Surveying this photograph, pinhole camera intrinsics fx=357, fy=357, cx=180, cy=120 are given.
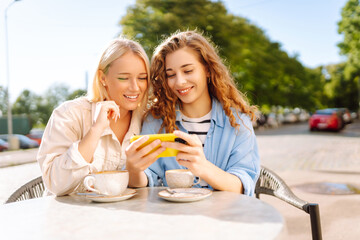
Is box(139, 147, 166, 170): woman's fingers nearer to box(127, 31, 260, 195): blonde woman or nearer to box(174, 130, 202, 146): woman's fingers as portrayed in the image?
box(174, 130, 202, 146): woman's fingers

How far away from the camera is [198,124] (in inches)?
105

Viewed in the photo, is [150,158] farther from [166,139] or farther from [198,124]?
[198,124]

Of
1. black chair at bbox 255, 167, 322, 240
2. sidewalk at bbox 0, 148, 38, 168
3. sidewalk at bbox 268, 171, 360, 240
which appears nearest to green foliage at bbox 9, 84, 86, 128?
sidewalk at bbox 0, 148, 38, 168

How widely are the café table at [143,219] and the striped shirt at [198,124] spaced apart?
2.89 feet

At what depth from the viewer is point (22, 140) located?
21.4 metres

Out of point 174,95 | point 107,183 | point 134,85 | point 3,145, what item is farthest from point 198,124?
point 3,145

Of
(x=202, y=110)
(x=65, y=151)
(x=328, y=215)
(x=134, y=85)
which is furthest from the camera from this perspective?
(x=328, y=215)

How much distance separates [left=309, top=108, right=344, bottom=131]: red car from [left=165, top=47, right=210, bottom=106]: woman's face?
20.7m

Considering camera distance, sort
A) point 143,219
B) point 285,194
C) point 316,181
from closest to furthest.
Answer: point 143,219, point 285,194, point 316,181

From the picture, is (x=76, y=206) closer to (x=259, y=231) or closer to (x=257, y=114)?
(x=259, y=231)

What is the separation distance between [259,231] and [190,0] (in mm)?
21400

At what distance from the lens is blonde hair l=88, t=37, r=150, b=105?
2.52 metres

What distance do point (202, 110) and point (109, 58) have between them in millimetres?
790

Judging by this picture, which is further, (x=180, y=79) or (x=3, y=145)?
(x=3, y=145)
